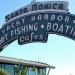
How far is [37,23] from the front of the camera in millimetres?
27234

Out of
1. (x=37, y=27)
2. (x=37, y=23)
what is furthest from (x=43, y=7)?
(x=37, y=27)

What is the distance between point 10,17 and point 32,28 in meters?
2.29

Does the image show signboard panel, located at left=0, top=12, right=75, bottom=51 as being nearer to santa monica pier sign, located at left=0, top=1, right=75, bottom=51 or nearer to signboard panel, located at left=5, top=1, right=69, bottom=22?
santa monica pier sign, located at left=0, top=1, right=75, bottom=51

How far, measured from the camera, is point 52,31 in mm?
26859

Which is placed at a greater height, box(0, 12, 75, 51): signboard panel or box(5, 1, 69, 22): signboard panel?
box(5, 1, 69, 22): signboard panel

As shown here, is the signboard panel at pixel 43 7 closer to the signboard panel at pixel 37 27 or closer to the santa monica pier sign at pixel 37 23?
the santa monica pier sign at pixel 37 23

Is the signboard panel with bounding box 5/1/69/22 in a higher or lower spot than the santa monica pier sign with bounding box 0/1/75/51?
higher

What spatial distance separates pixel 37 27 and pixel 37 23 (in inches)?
12.5

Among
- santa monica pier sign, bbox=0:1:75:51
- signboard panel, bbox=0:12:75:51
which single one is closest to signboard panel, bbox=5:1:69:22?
santa monica pier sign, bbox=0:1:75:51

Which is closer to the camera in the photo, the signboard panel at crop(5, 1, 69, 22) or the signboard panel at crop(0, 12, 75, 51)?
the signboard panel at crop(0, 12, 75, 51)

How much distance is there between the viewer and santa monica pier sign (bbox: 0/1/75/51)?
2644cm

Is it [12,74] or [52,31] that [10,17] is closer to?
[52,31]

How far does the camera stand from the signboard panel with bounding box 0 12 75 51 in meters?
26.4

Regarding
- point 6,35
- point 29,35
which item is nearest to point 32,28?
point 29,35
